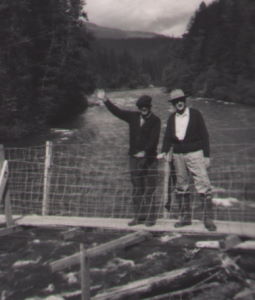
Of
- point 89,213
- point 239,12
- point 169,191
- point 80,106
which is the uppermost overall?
point 239,12

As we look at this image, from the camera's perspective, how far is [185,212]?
6.87 m

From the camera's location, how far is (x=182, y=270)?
5535 millimetres

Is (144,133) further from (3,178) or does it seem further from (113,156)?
(113,156)

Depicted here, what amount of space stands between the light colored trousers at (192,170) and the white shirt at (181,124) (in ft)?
0.85

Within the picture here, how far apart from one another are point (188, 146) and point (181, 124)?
1.02 ft

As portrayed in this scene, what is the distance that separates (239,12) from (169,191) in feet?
234

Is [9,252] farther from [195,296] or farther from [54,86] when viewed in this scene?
[54,86]

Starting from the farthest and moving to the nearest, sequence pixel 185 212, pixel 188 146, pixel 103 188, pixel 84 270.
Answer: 1. pixel 103 188
2. pixel 185 212
3. pixel 188 146
4. pixel 84 270

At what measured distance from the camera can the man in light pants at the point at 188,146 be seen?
6.44m

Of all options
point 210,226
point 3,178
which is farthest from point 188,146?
point 3,178

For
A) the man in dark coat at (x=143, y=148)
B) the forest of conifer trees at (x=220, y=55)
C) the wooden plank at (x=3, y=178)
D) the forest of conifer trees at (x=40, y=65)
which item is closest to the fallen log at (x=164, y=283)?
the man in dark coat at (x=143, y=148)

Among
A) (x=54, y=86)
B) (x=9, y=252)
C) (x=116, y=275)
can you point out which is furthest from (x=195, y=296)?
(x=54, y=86)

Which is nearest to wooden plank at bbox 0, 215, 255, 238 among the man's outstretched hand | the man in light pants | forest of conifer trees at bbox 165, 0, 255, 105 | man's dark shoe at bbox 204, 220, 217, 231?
man's dark shoe at bbox 204, 220, 217, 231

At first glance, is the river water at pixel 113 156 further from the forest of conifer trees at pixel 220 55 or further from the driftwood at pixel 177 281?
the forest of conifer trees at pixel 220 55
